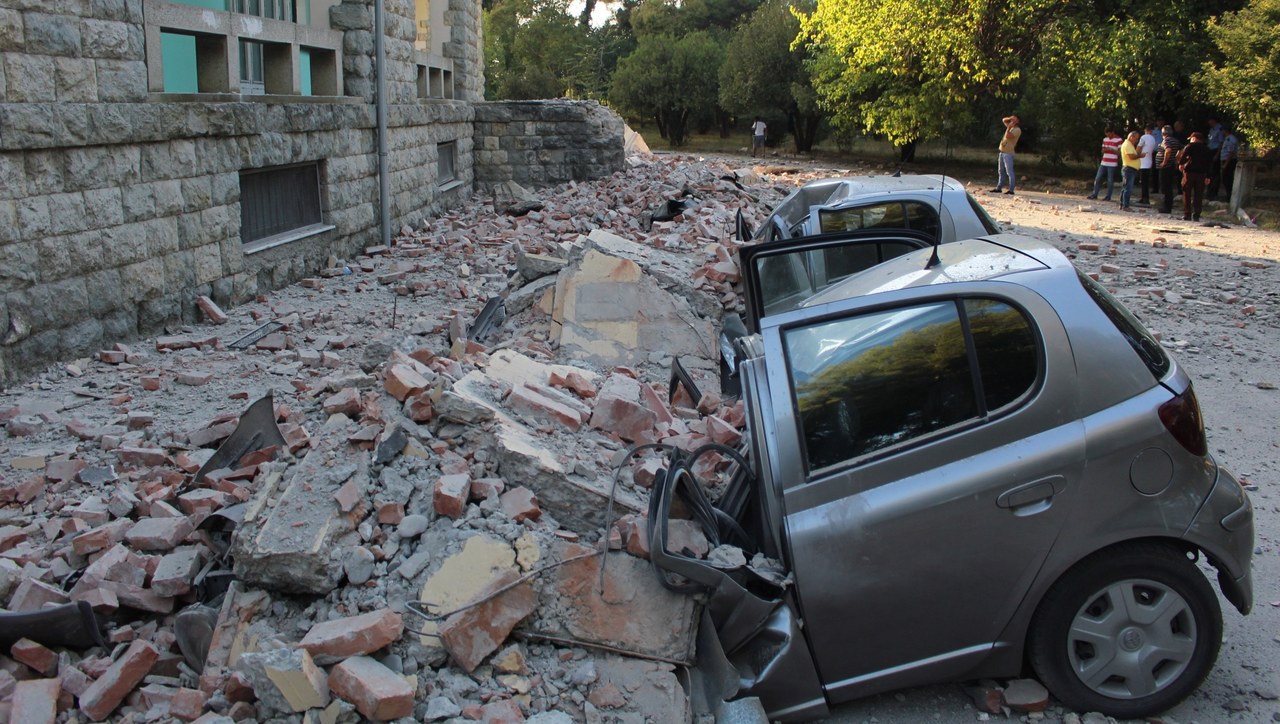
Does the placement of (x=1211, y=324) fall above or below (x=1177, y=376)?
below

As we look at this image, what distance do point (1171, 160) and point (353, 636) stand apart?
19931 millimetres

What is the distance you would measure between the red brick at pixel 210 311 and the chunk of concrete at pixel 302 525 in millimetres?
5447

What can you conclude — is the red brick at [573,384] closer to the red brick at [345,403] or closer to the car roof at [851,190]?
the red brick at [345,403]

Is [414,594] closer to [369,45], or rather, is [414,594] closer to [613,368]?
[613,368]

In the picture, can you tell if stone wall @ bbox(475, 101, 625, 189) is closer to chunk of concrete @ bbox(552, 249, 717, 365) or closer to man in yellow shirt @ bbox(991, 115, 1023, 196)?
man in yellow shirt @ bbox(991, 115, 1023, 196)

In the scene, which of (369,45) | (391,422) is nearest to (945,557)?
(391,422)

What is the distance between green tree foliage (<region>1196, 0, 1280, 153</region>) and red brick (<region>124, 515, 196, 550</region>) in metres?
18.1

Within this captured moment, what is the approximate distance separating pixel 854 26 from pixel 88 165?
832 inches

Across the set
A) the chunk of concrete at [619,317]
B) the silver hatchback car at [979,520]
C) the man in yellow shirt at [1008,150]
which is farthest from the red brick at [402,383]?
the man in yellow shirt at [1008,150]

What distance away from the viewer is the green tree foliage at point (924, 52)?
2353cm

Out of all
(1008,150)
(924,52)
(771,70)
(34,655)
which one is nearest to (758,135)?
(771,70)

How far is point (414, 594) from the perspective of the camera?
3.80 m

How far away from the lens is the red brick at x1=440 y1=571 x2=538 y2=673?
3.59 metres

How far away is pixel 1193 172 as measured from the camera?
18.0 m
